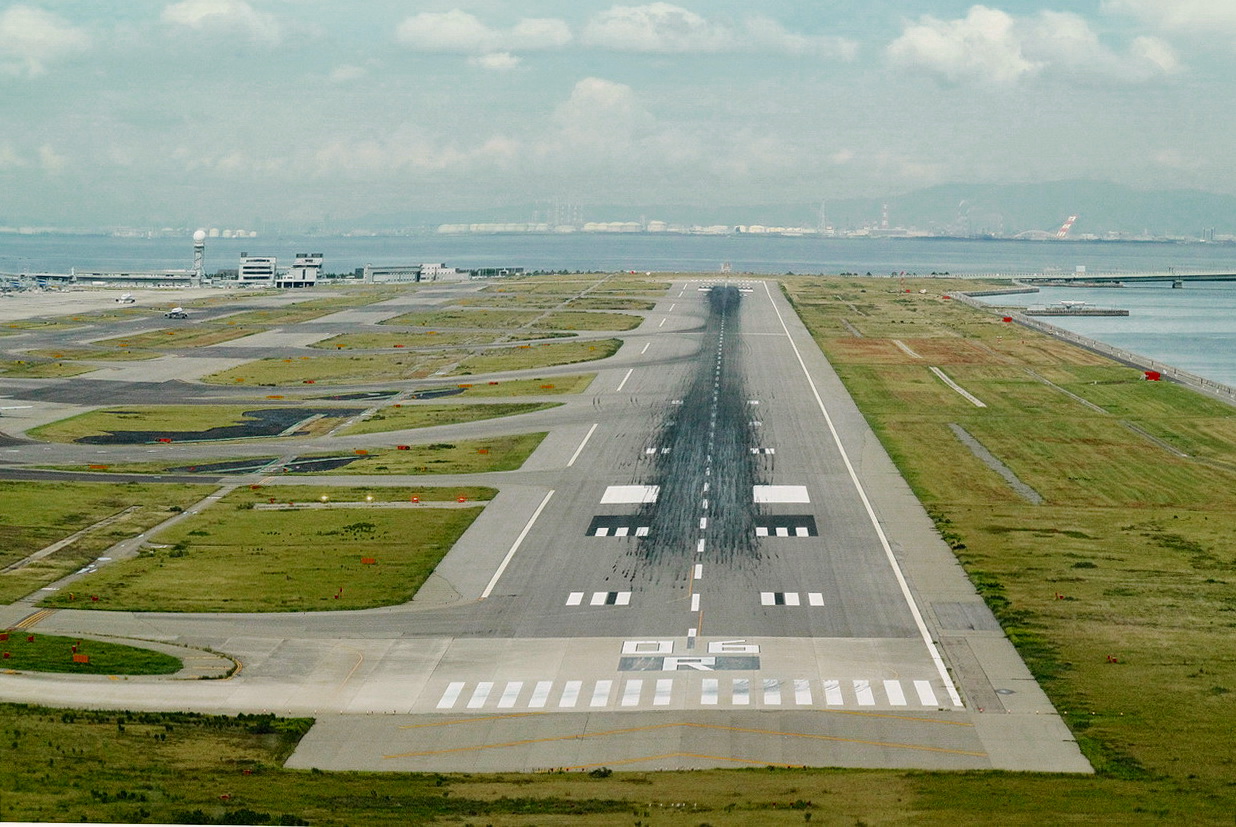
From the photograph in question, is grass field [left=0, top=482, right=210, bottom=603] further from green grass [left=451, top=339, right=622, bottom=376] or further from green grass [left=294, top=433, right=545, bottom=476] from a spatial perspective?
green grass [left=451, top=339, right=622, bottom=376]

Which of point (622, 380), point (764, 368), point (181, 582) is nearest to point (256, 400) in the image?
point (622, 380)

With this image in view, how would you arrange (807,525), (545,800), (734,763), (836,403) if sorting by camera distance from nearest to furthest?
(545,800)
(734,763)
(807,525)
(836,403)

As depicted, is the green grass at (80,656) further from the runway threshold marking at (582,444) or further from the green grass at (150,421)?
the green grass at (150,421)

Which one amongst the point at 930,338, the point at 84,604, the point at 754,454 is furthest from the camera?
the point at 930,338

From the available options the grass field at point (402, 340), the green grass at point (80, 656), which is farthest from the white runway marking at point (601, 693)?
the grass field at point (402, 340)

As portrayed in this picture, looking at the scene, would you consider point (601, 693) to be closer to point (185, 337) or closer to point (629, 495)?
point (629, 495)

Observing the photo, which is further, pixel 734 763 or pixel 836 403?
pixel 836 403

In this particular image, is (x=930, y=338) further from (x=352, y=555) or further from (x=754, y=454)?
(x=352, y=555)

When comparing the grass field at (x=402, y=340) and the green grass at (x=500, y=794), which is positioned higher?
the grass field at (x=402, y=340)
